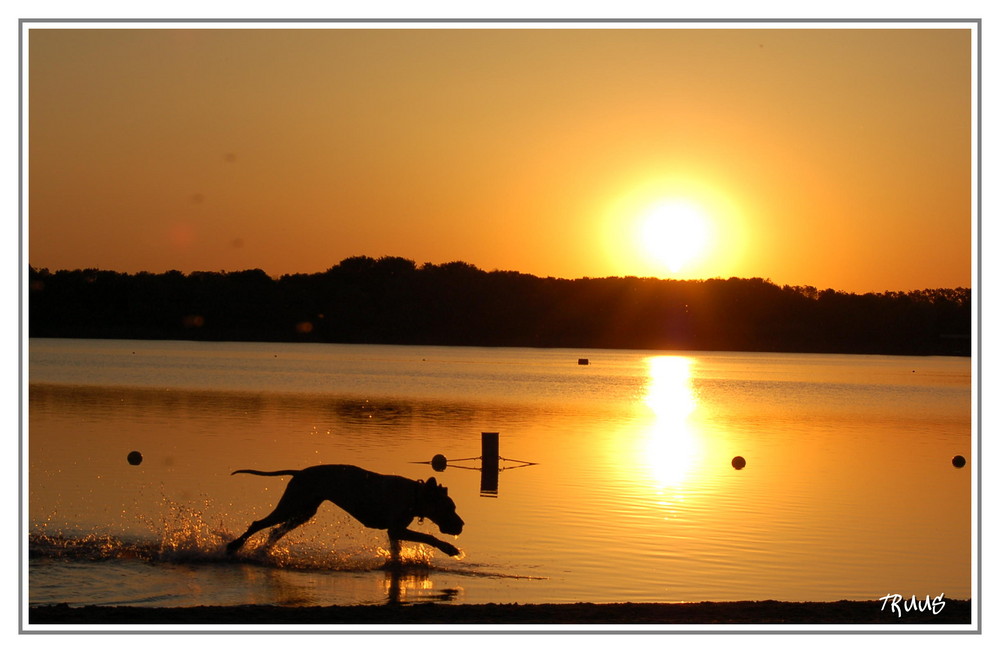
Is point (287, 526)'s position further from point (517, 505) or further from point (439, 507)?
point (517, 505)

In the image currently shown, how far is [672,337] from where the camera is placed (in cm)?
18825

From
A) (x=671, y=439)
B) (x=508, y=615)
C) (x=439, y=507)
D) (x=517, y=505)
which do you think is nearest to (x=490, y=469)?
(x=517, y=505)

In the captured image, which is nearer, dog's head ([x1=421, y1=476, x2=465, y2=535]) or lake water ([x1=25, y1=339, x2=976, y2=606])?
lake water ([x1=25, y1=339, x2=976, y2=606])

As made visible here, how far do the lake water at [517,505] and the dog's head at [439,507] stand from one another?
20.0 inches

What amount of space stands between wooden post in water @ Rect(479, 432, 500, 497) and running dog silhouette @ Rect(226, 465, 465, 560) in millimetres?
6649

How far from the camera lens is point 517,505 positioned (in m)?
19.5

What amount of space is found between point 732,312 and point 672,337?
1951 cm

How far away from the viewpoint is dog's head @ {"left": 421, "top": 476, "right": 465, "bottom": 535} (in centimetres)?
1389

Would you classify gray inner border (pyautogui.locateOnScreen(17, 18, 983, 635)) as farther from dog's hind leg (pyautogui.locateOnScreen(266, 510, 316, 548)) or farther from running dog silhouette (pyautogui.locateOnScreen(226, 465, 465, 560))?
dog's hind leg (pyautogui.locateOnScreen(266, 510, 316, 548))

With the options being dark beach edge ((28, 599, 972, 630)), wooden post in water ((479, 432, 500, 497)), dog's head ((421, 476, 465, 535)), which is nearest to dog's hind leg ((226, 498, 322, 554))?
dog's head ((421, 476, 465, 535))

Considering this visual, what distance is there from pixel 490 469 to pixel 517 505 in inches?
65.8

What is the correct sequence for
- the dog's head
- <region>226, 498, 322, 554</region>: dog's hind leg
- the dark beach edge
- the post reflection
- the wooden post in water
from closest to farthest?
the dark beach edge
<region>226, 498, 322, 554</region>: dog's hind leg
the dog's head
the wooden post in water
the post reflection

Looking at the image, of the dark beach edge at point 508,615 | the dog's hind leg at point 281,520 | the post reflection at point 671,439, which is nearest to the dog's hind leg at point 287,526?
the dog's hind leg at point 281,520
